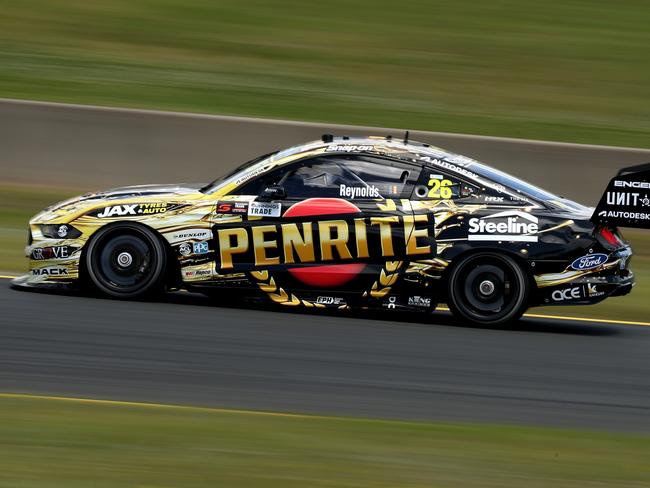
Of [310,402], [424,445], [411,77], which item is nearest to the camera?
[424,445]

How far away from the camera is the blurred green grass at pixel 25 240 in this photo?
428 inches

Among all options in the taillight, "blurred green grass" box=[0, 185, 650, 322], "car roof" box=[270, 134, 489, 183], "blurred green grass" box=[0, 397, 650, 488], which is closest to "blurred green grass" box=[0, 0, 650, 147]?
"blurred green grass" box=[0, 185, 650, 322]

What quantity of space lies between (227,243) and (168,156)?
16.8ft

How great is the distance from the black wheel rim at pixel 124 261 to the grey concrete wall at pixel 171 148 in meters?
4.74

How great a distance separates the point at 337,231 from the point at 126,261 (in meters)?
1.85

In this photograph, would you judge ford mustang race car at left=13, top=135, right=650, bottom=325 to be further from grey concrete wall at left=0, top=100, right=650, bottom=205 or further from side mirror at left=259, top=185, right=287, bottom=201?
grey concrete wall at left=0, top=100, right=650, bottom=205

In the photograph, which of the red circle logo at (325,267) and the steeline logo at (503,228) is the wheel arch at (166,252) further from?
the steeline logo at (503,228)

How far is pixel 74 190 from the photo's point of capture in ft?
47.4

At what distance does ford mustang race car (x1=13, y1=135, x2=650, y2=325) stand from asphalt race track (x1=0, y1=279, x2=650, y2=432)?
28 centimetres

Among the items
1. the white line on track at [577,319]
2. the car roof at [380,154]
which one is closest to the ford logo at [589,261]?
the car roof at [380,154]

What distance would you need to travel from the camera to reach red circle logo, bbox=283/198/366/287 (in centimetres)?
939

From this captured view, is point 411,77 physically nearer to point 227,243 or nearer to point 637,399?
point 227,243

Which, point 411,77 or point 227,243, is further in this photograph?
point 411,77

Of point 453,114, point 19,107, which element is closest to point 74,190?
point 19,107
